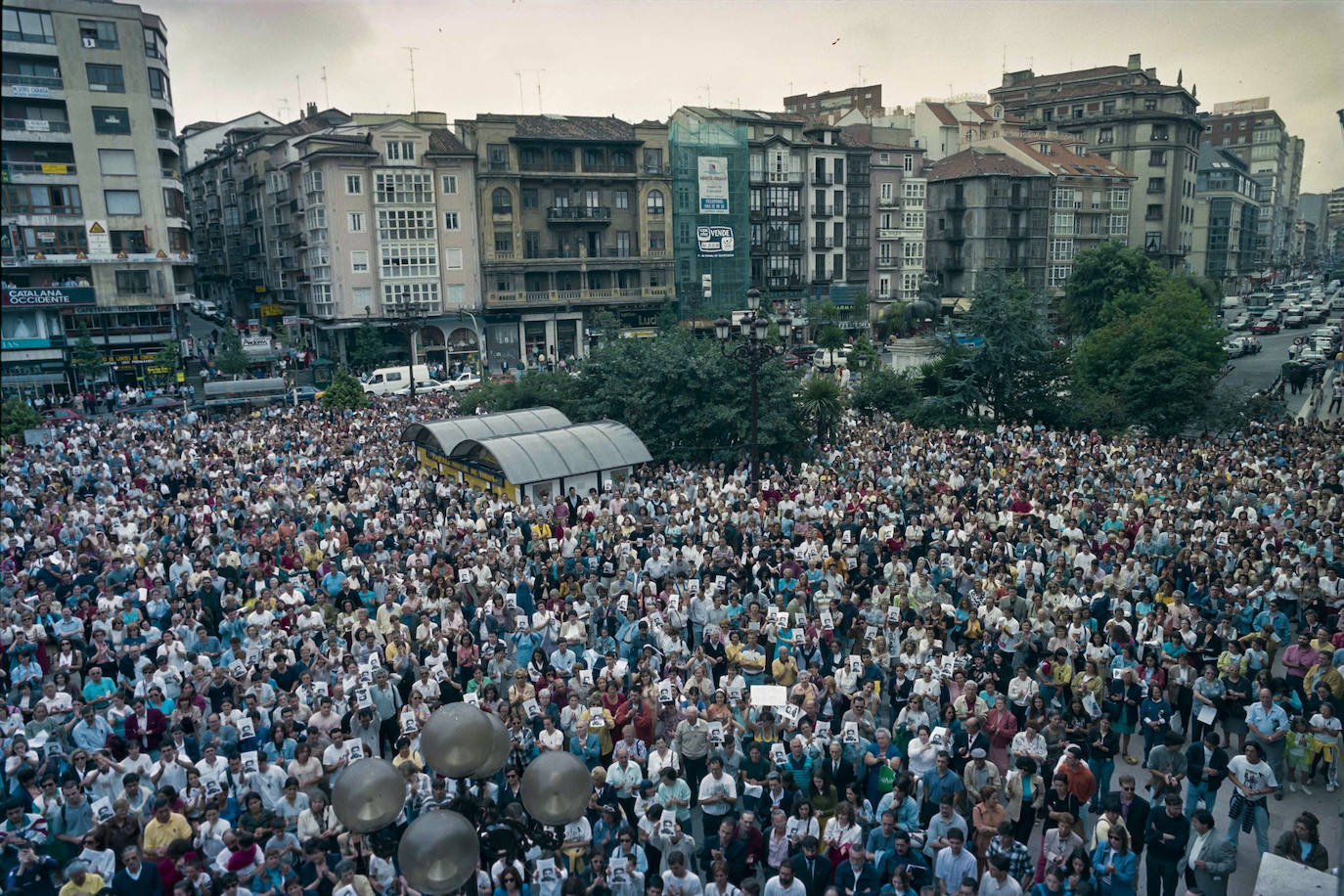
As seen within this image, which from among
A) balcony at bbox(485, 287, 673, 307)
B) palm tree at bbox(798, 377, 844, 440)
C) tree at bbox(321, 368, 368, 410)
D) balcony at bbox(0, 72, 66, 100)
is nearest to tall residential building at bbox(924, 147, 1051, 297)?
balcony at bbox(485, 287, 673, 307)

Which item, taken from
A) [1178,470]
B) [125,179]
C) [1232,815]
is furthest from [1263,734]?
[125,179]

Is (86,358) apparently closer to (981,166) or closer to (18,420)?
(18,420)

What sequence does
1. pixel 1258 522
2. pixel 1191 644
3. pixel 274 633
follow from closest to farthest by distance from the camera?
pixel 1191 644, pixel 274 633, pixel 1258 522

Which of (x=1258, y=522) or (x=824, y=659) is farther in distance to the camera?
(x=1258, y=522)

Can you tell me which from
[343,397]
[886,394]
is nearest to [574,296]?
[343,397]

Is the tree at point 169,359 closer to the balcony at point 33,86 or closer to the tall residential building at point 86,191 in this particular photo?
the tall residential building at point 86,191

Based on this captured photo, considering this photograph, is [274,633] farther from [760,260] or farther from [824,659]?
[760,260]
